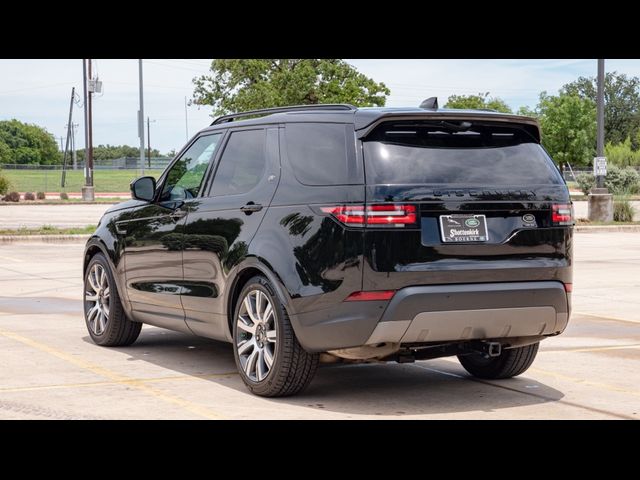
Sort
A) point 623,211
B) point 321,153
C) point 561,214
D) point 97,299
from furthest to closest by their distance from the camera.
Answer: point 623,211
point 97,299
point 561,214
point 321,153

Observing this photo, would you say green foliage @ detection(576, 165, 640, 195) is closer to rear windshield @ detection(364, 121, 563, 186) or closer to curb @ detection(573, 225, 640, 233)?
curb @ detection(573, 225, 640, 233)

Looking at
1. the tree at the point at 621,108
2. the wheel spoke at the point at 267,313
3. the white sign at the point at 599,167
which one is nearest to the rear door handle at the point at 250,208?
the wheel spoke at the point at 267,313

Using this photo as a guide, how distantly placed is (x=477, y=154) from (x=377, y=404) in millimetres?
1771

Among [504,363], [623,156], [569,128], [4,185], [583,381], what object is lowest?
[583,381]

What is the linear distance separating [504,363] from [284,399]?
1801mm

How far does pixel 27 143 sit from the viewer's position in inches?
6417

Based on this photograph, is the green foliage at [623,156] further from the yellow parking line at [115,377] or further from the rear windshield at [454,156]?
the rear windshield at [454,156]

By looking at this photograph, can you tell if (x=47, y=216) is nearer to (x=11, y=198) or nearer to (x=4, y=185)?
(x=11, y=198)

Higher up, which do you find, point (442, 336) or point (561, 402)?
point (442, 336)

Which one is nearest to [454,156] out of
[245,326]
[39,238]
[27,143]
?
[245,326]

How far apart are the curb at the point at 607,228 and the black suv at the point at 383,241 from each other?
2019 cm
